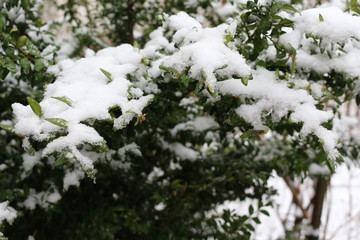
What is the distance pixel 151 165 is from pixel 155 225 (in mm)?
361

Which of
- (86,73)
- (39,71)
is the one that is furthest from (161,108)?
(39,71)

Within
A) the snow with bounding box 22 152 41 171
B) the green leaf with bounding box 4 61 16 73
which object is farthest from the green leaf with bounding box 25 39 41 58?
the snow with bounding box 22 152 41 171

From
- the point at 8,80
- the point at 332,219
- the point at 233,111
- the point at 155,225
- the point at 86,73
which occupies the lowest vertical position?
the point at 332,219

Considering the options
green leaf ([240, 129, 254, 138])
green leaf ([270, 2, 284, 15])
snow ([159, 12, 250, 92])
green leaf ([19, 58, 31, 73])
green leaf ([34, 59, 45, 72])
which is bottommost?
green leaf ([240, 129, 254, 138])

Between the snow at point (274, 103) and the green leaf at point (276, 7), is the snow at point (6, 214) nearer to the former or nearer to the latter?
the snow at point (274, 103)

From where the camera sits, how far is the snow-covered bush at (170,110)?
993 millimetres

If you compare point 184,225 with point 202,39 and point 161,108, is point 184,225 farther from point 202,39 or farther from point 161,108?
point 202,39

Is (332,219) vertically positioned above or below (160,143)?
below

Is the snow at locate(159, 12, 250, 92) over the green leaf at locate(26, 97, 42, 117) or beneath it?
over

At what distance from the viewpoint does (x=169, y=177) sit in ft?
7.32

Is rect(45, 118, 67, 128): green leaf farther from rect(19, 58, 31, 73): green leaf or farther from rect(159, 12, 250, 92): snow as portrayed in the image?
rect(19, 58, 31, 73): green leaf

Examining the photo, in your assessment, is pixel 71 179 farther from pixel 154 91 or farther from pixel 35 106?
pixel 35 106

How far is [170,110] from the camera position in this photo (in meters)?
1.75

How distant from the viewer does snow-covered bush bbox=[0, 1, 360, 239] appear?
993 mm
